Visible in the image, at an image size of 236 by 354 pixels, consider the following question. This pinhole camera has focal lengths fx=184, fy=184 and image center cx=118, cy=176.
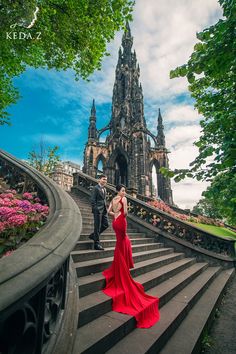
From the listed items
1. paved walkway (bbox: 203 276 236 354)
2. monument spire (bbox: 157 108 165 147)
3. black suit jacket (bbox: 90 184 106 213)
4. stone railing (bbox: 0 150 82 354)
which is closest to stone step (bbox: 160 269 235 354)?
paved walkway (bbox: 203 276 236 354)

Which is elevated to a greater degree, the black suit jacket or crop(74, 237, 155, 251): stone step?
the black suit jacket

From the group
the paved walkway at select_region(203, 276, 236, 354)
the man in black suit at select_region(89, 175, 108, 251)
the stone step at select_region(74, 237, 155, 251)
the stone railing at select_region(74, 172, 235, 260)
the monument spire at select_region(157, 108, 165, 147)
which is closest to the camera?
the paved walkway at select_region(203, 276, 236, 354)

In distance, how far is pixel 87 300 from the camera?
112 inches

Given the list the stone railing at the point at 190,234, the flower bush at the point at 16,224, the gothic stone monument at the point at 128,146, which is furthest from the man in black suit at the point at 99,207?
the gothic stone monument at the point at 128,146

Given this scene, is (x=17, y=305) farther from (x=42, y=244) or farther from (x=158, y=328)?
(x=158, y=328)

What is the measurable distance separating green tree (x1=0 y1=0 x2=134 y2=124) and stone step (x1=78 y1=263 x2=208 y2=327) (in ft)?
37.5

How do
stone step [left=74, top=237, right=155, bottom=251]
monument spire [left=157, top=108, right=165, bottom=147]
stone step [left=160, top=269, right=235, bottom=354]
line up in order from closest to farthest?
stone step [left=160, top=269, right=235, bottom=354]
stone step [left=74, top=237, right=155, bottom=251]
monument spire [left=157, top=108, right=165, bottom=147]

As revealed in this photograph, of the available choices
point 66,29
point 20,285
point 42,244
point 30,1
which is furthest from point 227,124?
point 66,29

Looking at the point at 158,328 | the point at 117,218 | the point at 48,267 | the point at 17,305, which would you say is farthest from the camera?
the point at 117,218

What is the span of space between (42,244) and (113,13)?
43.4 ft

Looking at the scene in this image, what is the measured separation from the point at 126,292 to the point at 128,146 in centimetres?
3275

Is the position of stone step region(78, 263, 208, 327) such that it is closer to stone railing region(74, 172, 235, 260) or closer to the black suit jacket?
stone railing region(74, 172, 235, 260)

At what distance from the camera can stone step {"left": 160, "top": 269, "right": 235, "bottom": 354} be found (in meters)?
2.56

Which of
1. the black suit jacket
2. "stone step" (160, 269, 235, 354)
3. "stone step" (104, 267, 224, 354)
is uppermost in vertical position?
the black suit jacket
